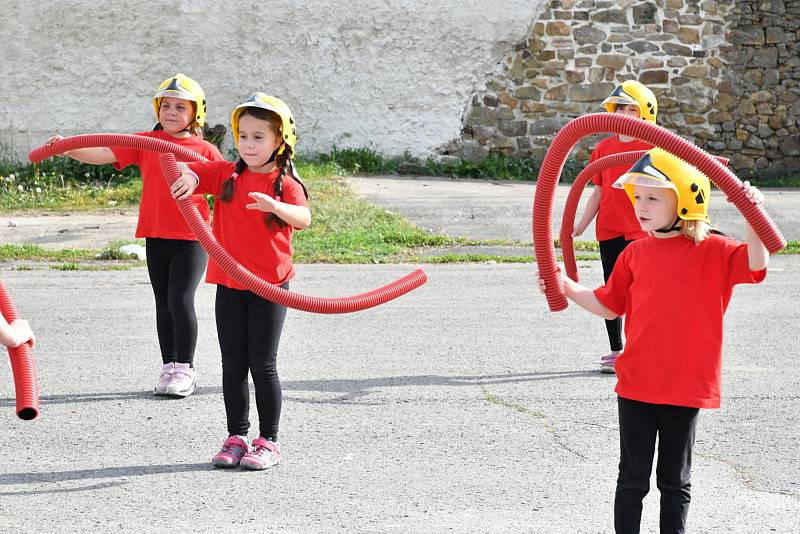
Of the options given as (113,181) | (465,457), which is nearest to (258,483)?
(465,457)

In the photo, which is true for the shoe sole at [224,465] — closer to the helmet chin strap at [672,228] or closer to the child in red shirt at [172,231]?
the child in red shirt at [172,231]

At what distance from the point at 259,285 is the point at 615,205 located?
112 inches

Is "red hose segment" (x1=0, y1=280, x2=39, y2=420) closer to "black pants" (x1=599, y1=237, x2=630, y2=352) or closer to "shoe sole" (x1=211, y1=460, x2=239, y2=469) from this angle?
"shoe sole" (x1=211, y1=460, x2=239, y2=469)

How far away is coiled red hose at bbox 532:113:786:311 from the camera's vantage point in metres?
3.84

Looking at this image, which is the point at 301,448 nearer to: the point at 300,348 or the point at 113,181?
the point at 300,348

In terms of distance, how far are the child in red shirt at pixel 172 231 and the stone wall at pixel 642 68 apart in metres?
11.3

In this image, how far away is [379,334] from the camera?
830cm

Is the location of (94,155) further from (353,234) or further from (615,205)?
(353,234)

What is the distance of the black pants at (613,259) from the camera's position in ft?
23.0

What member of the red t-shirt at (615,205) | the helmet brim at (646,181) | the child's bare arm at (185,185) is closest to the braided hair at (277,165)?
the child's bare arm at (185,185)

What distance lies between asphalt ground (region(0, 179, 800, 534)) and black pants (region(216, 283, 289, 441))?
295 mm

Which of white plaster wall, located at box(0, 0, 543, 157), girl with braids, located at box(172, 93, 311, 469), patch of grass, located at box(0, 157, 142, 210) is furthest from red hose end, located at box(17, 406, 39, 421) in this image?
white plaster wall, located at box(0, 0, 543, 157)

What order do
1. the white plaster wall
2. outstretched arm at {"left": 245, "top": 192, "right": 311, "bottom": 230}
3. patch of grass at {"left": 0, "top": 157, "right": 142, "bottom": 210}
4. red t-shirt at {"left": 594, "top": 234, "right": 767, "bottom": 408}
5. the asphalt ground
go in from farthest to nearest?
the white plaster wall
patch of grass at {"left": 0, "top": 157, "right": 142, "bottom": 210}
outstretched arm at {"left": 245, "top": 192, "right": 311, "bottom": 230}
the asphalt ground
red t-shirt at {"left": 594, "top": 234, "right": 767, "bottom": 408}

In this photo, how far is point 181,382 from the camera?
21.1 feet
